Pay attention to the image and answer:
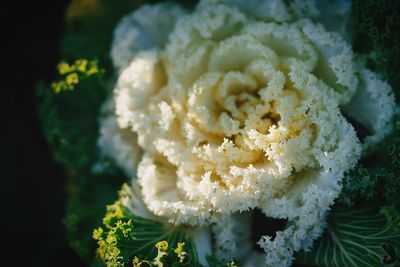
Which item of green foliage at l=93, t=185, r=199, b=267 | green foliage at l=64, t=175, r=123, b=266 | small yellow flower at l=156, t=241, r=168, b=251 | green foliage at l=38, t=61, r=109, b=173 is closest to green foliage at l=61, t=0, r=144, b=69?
green foliage at l=38, t=61, r=109, b=173

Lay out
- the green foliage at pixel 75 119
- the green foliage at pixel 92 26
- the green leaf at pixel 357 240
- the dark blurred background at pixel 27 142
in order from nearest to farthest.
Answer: the green leaf at pixel 357 240 → the green foliage at pixel 75 119 → the green foliage at pixel 92 26 → the dark blurred background at pixel 27 142

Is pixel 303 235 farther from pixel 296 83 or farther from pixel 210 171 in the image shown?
pixel 296 83

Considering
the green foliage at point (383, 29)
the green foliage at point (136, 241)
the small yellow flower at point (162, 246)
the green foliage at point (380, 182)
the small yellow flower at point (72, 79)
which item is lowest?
the green foliage at point (380, 182)

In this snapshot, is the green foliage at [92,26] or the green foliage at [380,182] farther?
the green foliage at [92,26]

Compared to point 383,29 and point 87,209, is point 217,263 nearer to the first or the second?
point 87,209

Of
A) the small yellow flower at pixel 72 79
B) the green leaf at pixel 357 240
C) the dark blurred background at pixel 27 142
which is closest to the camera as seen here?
the green leaf at pixel 357 240

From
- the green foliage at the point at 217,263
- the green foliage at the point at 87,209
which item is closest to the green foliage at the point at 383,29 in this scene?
the green foliage at the point at 217,263

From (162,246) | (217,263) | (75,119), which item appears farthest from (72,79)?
(217,263)

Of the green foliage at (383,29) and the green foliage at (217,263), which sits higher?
the green foliage at (383,29)

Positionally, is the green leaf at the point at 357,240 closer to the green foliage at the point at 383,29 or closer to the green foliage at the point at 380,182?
the green foliage at the point at 380,182
